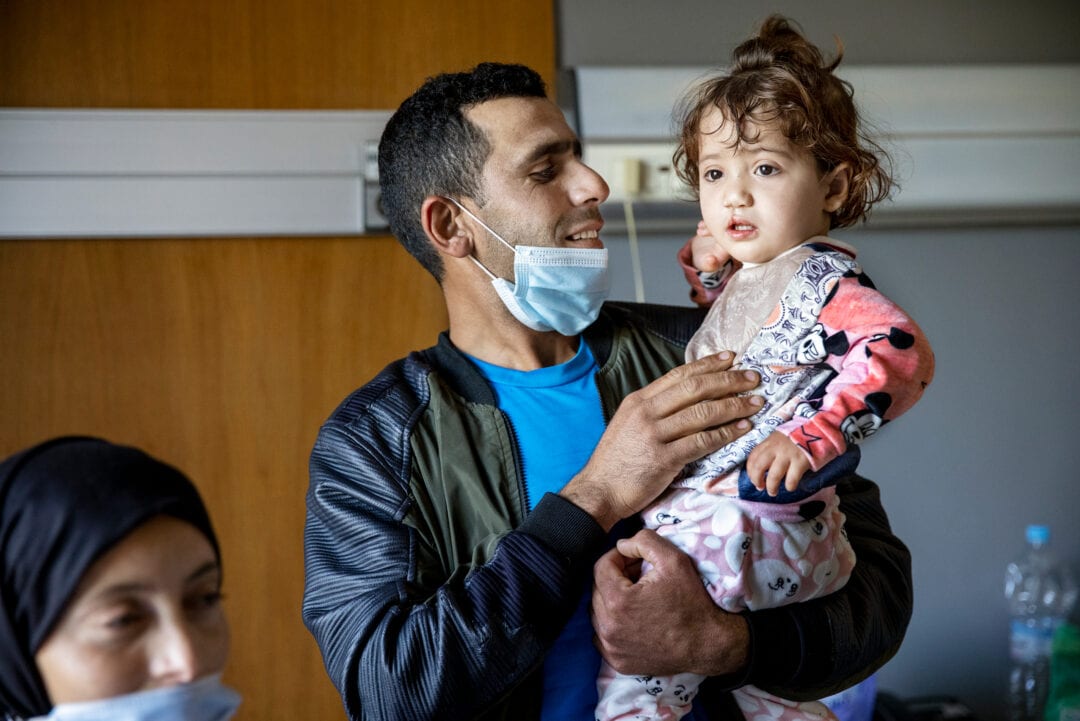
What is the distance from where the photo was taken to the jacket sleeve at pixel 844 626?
1432 millimetres

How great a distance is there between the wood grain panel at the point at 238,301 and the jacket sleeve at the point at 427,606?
4.40 ft

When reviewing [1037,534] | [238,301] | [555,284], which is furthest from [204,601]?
[1037,534]

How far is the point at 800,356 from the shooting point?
1.41 meters

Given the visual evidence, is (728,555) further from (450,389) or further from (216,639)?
(216,639)

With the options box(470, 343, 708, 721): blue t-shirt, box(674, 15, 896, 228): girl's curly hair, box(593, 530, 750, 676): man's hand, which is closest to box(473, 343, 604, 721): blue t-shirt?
box(470, 343, 708, 721): blue t-shirt

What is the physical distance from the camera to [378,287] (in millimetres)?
2865

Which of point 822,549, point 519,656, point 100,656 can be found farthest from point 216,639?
point 822,549

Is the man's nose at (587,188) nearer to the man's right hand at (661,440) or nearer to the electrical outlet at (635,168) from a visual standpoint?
the man's right hand at (661,440)

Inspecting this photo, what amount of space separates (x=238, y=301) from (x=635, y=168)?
108 centimetres

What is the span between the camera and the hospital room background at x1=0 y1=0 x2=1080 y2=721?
8.99ft

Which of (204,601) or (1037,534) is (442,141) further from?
(1037,534)

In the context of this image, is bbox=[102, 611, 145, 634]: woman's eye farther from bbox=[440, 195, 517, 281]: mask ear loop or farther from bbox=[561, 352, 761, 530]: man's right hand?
bbox=[440, 195, 517, 281]: mask ear loop

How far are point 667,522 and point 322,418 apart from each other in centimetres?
156

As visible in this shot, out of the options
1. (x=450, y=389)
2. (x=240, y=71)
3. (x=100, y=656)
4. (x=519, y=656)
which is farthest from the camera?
(x=240, y=71)
